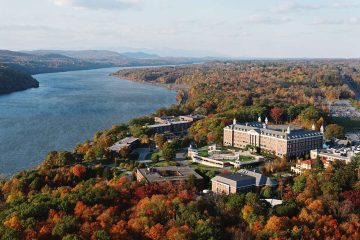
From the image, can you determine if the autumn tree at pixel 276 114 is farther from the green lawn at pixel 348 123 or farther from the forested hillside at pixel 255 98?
the green lawn at pixel 348 123

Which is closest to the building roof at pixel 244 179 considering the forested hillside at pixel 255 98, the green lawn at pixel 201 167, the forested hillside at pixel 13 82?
the green lawn at pixel 201 167

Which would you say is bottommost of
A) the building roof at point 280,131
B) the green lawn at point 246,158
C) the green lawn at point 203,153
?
the green lawn at point 246,158

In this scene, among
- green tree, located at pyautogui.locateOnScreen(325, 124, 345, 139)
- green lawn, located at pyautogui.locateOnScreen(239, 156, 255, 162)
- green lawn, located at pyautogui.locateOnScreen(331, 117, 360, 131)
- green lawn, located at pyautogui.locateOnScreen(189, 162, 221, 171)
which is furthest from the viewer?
green lawn, located at pyautogui.locateOnScreen(331, 117, 360, 131)

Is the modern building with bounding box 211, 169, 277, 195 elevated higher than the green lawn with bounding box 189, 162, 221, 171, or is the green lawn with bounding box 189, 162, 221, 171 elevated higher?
the modern building with bounding box 211, 169, 277, 195

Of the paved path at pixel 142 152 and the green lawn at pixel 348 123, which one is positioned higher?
the paved path at pixel 142 152

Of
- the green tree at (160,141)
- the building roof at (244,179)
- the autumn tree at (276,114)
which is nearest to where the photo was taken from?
the building roof at (244,179)

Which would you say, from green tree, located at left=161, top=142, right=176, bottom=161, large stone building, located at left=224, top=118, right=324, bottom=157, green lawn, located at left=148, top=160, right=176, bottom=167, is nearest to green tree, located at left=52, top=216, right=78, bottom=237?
green lawn, located at left=148, top=160, right=176, bottom=167

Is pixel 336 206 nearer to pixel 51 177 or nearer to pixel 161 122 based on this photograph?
pixel 51 177

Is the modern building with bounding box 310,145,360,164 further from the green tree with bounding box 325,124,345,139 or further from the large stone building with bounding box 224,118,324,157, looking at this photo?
the green tree with bounding box 325,124,345,139
